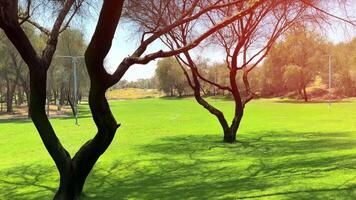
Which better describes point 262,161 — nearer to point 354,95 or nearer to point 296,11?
point 296,11

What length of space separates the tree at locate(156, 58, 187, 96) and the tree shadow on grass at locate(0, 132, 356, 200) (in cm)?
8427

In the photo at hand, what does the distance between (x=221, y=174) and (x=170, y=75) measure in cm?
9659

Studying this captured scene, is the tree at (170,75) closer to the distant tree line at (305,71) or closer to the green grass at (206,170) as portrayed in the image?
the distant tree line at (305,71)

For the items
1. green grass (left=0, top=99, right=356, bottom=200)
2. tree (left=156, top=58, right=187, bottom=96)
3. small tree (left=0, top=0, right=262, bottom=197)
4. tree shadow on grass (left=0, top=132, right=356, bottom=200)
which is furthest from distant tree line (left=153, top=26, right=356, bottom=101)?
small tree (left=0, top=0, right=262, bottom=197)

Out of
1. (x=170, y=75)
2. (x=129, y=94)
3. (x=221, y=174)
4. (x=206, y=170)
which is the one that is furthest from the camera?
(x=129, y=94)

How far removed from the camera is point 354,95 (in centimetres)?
7344

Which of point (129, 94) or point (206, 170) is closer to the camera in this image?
point (206, 170)

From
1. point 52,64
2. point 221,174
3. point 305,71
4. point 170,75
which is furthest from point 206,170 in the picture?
point 170,75

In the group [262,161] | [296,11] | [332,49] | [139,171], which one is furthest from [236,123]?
[332,49]

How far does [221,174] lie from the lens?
11.1m

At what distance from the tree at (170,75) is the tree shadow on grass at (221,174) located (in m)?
84.3

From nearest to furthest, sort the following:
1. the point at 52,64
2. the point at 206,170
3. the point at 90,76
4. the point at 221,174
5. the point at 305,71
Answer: the point at 90,76 < the point at 221,174 < the point at 206,170 < the point at 52,64 < the point at 305,71

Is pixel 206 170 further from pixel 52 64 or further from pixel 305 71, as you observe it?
pixel 305 71

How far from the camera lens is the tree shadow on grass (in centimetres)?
871
